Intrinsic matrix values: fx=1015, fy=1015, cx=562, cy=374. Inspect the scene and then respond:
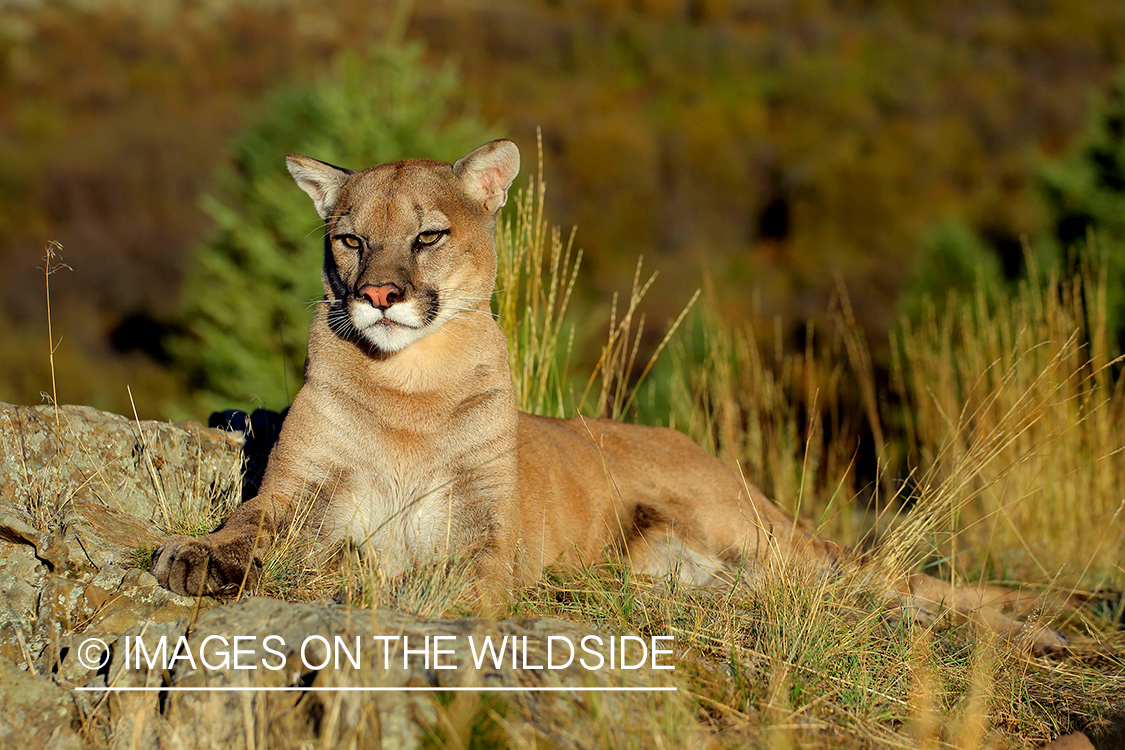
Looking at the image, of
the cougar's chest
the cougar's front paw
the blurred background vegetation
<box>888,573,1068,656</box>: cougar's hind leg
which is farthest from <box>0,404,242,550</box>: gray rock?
the blurred background vegetation

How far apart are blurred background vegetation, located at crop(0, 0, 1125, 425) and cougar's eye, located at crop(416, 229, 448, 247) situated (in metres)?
9.54

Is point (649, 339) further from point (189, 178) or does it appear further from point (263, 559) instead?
point (263, 559)

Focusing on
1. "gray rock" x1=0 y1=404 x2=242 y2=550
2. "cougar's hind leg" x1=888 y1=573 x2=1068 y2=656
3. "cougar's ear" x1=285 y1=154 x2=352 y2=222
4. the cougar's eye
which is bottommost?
"cougar's hind leg" x1=888 y1=573 x2=1068 y2=656

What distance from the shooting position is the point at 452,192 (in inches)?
185

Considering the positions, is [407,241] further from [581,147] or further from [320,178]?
[581,147]

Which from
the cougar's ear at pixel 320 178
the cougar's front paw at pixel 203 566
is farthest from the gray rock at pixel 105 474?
the cougar's ear at pixel 320 178

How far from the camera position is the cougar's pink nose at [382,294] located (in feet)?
13.4

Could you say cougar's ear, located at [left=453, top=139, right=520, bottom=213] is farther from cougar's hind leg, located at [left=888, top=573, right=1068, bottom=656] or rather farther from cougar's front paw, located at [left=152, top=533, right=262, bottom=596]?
cougar's hind leg, located at [left=888, top=573, right=1068, bottom=656]

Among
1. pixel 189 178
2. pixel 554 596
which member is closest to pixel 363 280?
pixel 554 596

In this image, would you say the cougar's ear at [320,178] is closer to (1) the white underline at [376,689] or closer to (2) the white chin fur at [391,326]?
(2) the white chin fur at [391,326]

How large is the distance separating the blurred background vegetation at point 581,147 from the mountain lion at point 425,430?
30.7ft

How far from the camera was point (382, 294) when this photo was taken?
4.07 m

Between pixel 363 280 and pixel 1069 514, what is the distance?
17.0ft

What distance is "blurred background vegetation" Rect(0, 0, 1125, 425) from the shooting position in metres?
16.2
